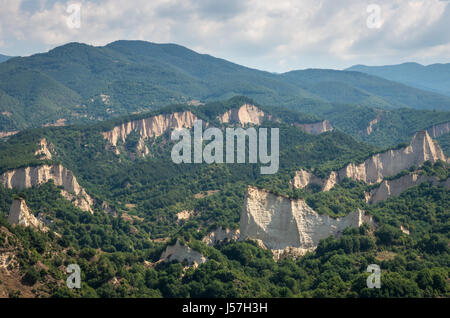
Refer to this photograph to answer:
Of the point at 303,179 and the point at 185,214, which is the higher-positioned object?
the point at 303,179

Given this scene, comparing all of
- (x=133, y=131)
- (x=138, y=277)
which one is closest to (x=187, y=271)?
(x=138, y=277)

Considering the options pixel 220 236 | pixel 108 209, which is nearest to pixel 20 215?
pixel 220 236

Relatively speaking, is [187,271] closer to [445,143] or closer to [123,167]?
[123,167]

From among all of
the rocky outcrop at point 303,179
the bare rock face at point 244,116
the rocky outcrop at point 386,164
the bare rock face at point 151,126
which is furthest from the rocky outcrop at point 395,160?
the bare rock face at point 151,126

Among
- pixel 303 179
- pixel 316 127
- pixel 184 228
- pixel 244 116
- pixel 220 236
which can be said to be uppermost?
pixel 244 116

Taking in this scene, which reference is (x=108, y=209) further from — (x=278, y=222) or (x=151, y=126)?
(x=151, y=126)

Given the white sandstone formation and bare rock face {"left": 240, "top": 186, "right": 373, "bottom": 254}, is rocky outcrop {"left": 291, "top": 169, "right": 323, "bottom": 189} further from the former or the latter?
bare rock face {"left": 240, "top": 186, "right": 373, "bottom": 254}
